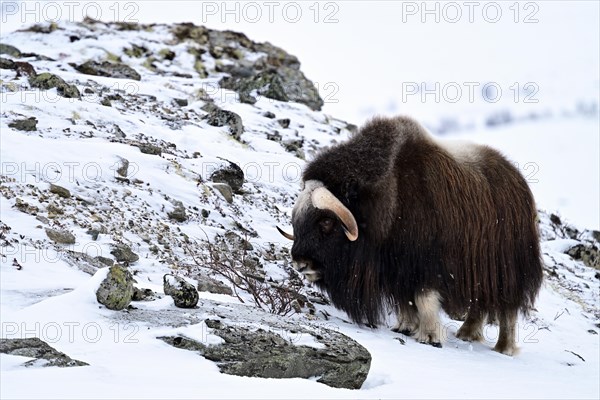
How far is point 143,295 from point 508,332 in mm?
2621

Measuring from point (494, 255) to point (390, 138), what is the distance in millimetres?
1004

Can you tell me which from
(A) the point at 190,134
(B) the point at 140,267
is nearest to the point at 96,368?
(B) the point at 140,267

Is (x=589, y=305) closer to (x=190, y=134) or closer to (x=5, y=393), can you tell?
(x=190, y=134)

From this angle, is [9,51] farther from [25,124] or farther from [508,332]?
[508,332]

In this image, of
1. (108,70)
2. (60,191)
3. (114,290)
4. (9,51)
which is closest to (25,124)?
(60,191)

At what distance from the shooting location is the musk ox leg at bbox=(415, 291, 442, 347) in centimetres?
498

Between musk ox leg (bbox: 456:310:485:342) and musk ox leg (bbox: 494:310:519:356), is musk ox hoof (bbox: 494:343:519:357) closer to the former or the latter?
musk ox leg (bbox: 494:310:519:356)

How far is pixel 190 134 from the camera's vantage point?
7.91m

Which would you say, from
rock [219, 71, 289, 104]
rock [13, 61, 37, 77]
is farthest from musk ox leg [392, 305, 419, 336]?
rock [219, 71, 289, 104]

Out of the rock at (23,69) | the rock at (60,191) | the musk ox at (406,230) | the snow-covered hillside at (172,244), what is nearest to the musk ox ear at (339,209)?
the musk ox at (406,230)

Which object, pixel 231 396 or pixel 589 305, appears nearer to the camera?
pixel 231 396

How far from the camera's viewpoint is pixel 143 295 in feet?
13.0

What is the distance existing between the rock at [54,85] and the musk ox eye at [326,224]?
12.6 ft

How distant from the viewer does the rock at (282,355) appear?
3145mm
